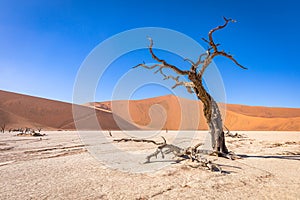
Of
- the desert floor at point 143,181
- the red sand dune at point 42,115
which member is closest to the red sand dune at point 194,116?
the red sand dune at point 42,115

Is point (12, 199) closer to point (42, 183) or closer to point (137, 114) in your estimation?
point (42, 183)

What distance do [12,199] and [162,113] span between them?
4896 centimetres

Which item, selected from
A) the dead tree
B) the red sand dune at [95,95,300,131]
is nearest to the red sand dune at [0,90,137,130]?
the red sand dune at [95,95,300,131]

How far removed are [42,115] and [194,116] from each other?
31042 mm

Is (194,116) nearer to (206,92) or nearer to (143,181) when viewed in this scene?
(206,92)

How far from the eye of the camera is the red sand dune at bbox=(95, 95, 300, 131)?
41.8 meters

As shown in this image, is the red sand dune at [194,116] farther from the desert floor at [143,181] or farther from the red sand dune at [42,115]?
the desert floor at [143,181]

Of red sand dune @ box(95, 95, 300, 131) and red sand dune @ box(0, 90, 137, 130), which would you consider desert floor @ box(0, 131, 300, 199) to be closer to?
red sand dune @ box(95, 95, 300, 131)

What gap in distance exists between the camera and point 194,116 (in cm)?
4675

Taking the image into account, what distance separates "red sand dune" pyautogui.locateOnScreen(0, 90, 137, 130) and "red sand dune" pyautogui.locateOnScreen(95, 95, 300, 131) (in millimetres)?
8800

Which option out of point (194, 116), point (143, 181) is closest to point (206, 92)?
point (143, 181)

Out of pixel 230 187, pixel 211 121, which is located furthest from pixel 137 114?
pixel 230 187

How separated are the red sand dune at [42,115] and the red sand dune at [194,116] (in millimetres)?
8800

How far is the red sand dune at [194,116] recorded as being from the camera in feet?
→ 137
